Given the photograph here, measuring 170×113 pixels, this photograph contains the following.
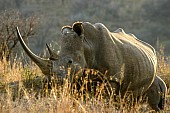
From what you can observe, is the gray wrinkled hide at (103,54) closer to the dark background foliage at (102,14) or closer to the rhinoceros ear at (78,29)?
the rhinoceros ear at (78,29)

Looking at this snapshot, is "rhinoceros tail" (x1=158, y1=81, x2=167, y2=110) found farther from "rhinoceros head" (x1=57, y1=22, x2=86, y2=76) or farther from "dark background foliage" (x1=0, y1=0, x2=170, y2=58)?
"dark background foliage" (x1=0, y1=0, x2=170, y2=58)

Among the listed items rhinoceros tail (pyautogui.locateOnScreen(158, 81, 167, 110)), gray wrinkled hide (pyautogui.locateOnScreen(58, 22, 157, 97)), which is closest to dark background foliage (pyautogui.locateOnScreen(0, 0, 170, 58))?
rhinoceros tail (pyautogui.locateOnScreen(158, 81, 167, 110))

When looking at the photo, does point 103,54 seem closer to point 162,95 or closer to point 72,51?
point 72,51

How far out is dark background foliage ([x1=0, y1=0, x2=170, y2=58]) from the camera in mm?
29859

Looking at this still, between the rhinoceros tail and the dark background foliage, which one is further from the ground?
the dark background foliage

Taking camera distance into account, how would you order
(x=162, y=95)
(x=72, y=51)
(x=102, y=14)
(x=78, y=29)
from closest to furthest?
(x=72, y=51)
(x=78, y=29)
(x=162, y=95)
(x=102, y=14)

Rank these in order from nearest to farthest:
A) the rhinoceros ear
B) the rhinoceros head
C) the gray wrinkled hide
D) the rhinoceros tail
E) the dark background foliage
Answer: the rhinoceros head
the gray wrinkled hide
the rhinoceros ear
the rhinoceros tail
the dark background foliage

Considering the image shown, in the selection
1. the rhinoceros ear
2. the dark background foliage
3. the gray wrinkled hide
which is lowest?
the gray wrinkled hide

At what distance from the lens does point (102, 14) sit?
3456 cm

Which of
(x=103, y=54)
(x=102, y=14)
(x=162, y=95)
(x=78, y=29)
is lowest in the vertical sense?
(x=162, y=95)

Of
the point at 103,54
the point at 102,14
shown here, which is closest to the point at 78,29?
the point at 103,54

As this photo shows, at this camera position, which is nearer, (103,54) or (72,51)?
(72,51)

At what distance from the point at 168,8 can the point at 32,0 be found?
36.0ft

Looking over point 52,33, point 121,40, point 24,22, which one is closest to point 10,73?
point 121,40
